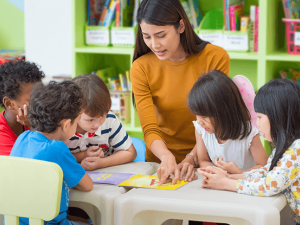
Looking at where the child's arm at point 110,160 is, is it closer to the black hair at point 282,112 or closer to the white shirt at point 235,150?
the white shirt at point 235,150

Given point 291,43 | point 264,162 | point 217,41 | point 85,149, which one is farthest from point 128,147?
point 291,43

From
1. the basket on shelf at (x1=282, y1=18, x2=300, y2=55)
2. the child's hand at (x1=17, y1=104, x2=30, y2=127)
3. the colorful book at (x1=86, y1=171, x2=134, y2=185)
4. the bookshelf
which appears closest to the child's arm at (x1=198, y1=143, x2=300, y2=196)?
the colorful book at (x1=86, y1=171, x2=134, y2=185)

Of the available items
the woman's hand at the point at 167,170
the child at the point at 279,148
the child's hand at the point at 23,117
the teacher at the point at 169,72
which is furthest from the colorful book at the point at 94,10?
the child at the point at 279,148

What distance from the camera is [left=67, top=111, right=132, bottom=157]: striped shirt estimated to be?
1.44 metres

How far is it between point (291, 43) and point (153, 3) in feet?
3.84

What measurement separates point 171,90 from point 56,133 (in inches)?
21.0

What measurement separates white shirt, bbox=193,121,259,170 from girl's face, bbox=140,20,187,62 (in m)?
0.34

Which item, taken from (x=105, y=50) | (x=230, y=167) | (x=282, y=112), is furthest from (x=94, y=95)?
(x=105, y=50)

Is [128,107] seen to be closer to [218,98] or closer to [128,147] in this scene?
[128,147]

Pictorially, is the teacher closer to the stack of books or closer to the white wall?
the stack of books

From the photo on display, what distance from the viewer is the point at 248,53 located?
7.52 ft

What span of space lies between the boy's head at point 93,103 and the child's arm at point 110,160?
109 mm

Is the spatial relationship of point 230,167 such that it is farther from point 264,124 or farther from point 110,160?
point 110,160

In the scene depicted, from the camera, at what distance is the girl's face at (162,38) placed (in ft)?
4.51
